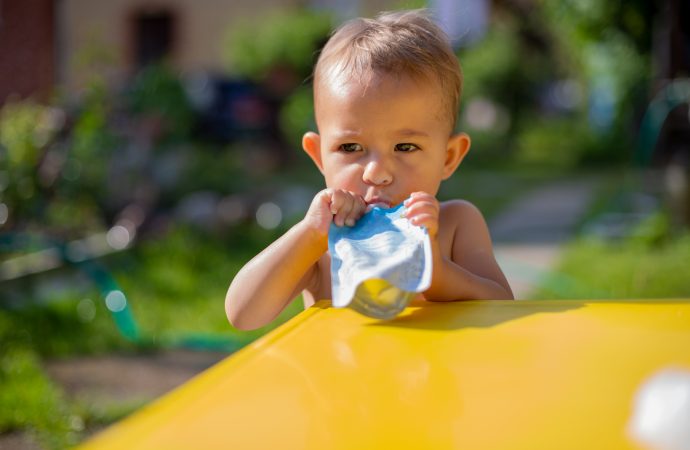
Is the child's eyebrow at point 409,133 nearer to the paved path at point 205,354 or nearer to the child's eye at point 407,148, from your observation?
the child's eye at point 407,148

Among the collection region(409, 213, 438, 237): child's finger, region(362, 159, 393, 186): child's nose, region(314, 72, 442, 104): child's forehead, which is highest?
region(314, 72, 442, 104): child's forehead

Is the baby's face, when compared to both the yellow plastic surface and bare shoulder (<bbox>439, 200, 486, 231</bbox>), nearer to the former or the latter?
bare shoulder (<bbox>439, 200, 486, 231</bbox>)

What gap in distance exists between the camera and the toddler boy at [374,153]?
1.55 metres

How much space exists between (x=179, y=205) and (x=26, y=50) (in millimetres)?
4385

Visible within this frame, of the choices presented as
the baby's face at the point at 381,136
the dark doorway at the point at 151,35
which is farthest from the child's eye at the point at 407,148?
the dark doorway at the point at 151,35

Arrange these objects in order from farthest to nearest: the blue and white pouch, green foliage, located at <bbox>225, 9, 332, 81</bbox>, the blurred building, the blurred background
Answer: the blurred building < green foliage, located at <bbox>225, 9, 332, 81</bbox> < the blurred background < the blue and white pouch

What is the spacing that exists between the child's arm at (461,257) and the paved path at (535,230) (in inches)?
109

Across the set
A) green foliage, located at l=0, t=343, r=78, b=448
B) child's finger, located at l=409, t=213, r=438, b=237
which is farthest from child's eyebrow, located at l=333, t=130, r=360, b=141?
green foliage, located at l=0, t=343, r=78, b=448

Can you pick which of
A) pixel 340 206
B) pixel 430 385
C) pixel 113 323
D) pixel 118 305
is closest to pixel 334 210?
pixel 340 206

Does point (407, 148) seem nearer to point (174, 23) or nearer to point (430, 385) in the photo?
point (430, 385)

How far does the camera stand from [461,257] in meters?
1.81

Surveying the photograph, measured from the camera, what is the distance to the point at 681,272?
4.68 metres

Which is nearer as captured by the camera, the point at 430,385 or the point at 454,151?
the point at 430,385

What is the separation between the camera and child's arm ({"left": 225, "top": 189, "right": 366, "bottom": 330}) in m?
1.53
